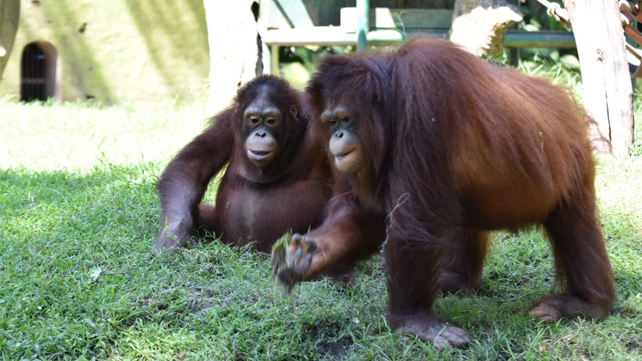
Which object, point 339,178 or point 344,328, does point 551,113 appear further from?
point 344,328

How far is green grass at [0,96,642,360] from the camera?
2898mm

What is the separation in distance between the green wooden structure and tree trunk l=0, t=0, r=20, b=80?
335cm

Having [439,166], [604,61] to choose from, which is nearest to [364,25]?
[604,61]

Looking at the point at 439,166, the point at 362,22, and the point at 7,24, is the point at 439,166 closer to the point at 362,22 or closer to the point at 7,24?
the point at 362,22

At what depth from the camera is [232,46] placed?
7.31m

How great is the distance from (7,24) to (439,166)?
7.39 metres

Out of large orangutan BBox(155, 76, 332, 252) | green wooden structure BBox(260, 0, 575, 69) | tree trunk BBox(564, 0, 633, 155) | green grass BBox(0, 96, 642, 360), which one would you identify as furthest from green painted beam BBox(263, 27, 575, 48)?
large orangutan BBox(155, 76, 332, 252)

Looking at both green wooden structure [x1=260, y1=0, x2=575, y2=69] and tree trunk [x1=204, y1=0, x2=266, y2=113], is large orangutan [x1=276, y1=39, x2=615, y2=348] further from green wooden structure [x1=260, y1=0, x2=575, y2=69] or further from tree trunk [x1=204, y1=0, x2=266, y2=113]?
tree trunk [x1=204, y1=0, x2=266, y2=113]

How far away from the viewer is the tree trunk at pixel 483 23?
20.4 ft

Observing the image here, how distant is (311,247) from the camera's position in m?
2.83

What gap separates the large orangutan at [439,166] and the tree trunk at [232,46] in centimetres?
434

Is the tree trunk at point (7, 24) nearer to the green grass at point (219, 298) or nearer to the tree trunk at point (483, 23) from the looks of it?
the green grass at point (219, 298)

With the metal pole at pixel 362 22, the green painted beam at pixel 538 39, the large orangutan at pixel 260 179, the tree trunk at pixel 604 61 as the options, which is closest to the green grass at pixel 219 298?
the large orangutan at pixel 260 179

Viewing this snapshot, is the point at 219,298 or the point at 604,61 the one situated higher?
the point at 604,61
